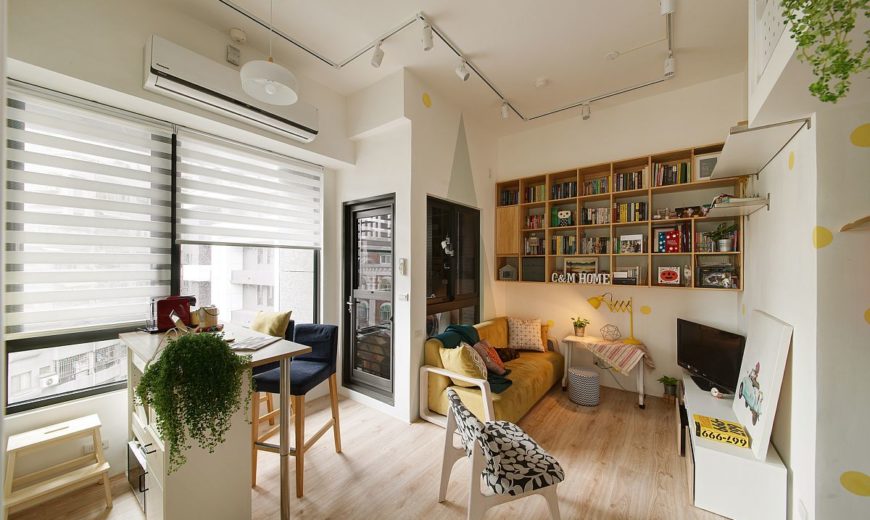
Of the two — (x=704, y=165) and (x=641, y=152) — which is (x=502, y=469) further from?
(x=641, y=152)

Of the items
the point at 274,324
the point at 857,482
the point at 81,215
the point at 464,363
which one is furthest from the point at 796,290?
the point at 81,215

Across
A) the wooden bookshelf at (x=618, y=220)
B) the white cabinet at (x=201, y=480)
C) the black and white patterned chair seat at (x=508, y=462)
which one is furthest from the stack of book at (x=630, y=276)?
the white cabinet at (x=201, y=480)

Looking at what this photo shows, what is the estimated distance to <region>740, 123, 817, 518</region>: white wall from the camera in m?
1.57

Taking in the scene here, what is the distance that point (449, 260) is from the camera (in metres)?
3.76

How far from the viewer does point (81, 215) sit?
2232 mm

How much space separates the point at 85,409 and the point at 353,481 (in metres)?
1.86

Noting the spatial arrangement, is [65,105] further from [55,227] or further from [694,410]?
[694,410]

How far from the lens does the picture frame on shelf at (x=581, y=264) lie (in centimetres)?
388

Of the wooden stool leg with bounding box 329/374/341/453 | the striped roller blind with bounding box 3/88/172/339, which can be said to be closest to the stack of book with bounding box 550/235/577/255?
the wooden stool leg with bounding box 329/374/341/453

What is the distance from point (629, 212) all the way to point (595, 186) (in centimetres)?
49

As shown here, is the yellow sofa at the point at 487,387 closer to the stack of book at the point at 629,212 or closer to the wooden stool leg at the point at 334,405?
the wooden stool leg at the point at 334,405

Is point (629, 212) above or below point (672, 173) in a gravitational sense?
below

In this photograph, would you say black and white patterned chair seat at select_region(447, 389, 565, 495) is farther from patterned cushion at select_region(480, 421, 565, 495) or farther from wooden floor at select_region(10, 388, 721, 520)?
wooden floor at select_region(10, 388, 721, 520)

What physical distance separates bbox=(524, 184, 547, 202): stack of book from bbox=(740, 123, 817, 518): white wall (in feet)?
7.11
